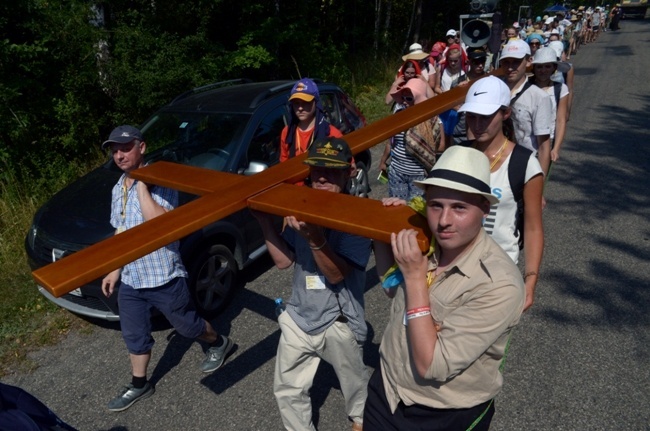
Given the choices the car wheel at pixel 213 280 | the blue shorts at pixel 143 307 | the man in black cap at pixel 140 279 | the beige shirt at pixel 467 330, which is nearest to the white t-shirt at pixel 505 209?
the beige shirt at pixel 467 330

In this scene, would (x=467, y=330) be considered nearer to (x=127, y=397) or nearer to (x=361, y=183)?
(x=127, y=397)

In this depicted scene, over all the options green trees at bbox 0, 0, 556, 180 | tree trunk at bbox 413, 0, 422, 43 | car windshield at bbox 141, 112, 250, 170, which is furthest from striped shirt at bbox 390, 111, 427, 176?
tree trunk at bbox 413, 0, 422, 43

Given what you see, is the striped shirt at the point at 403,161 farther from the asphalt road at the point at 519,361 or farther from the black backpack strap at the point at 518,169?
the black backpack strap at the point at 518,169

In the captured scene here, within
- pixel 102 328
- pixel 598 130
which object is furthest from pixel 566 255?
pixel 598 130

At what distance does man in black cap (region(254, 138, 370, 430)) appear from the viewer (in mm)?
2379

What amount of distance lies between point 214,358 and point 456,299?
99.3 inches

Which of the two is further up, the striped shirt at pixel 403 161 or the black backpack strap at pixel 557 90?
the black backpack strap at pixel 557 90

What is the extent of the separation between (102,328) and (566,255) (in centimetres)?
459

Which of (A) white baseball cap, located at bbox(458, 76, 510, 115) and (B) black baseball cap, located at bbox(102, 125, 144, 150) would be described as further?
(B) black baseball cap, located at bbox(102, 125, 144, 150)

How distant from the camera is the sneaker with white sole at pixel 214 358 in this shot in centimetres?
362

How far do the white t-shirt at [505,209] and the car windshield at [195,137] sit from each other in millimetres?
2784

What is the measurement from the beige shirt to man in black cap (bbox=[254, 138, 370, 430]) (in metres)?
0.56

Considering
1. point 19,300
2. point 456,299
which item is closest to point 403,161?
point 456,299

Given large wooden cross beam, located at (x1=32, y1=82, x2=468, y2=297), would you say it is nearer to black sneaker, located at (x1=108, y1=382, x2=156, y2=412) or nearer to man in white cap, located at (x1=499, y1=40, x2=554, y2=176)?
black sneaker, located at (x1=108, y1=382, x2=156, y2=412)
